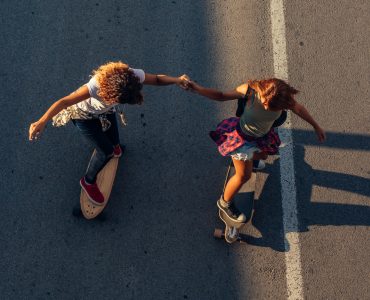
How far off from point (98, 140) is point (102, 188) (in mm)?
785

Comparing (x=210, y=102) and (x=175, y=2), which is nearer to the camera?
(x=210, y=102)

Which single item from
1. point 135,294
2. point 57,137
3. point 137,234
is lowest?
point 135,294

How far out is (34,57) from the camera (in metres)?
5.73

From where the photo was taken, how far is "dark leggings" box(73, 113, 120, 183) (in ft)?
14.4

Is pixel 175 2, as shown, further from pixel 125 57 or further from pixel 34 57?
pixel 34 57

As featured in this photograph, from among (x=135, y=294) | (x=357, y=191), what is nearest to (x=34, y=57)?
(x=135, y=294)

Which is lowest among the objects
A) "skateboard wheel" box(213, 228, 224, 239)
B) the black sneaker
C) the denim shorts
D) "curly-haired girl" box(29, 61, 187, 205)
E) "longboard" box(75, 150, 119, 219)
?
"skateboard wheel" box(213, 228, 224, 239)

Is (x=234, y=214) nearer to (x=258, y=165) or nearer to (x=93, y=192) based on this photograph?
(x=258, y=165)

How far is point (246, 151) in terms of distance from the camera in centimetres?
436

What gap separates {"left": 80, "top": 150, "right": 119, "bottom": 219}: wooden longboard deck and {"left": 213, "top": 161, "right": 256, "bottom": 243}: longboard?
1274mm

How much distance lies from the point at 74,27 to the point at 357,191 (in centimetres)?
405

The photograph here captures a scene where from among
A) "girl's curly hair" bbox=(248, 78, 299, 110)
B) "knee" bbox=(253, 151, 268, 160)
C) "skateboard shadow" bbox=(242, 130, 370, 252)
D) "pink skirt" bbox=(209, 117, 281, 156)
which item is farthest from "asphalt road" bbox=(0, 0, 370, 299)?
"girl's curly hair" bbox=(248, 78, 299, 110)

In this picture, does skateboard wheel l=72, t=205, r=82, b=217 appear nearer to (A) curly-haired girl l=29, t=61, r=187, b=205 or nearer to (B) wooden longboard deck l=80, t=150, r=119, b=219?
(B) wooden longboard deck l=80, t=150, r=119, b=219

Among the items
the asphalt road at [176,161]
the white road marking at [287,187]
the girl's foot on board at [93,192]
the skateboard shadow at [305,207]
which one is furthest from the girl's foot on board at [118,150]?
the white road marking at [287,187]
